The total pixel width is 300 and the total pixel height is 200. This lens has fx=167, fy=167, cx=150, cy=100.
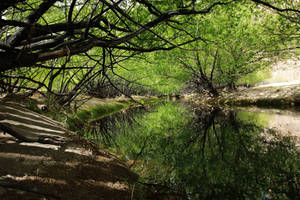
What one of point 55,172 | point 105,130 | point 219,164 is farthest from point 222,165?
point 105,130

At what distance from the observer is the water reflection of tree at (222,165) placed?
2.51m

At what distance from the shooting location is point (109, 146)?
16.5 ft

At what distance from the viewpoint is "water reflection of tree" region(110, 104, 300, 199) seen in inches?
98.8

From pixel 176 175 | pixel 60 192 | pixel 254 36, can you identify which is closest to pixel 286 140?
pixel 176 175

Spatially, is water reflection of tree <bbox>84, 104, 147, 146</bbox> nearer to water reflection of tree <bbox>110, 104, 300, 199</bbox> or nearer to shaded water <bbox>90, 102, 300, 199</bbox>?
shaded water <bbox>90, 102, 300, 199</bbox>

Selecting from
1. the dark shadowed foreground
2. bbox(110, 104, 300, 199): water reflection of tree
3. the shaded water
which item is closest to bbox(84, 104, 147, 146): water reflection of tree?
the shaded water

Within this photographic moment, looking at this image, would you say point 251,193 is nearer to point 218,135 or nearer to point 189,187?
point 189,187

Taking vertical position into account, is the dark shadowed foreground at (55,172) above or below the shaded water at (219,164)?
above

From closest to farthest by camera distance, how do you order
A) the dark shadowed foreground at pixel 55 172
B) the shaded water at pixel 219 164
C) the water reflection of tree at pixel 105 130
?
the dark shadowed foreground at pixel 55 172 → the shaded water at pixel 219 164 → the water reflection of tree at pixel 105 130

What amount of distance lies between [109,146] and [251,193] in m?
3.75

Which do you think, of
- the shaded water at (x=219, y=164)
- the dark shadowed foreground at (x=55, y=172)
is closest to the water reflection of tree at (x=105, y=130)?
the shaded water at (x=219, y=164)

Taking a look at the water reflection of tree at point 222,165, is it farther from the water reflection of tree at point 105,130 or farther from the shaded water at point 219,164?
the water reflection of tree at point 105,130

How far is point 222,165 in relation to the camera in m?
3.35

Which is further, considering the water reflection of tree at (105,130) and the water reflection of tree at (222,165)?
the water reflection of tree at (105,130)
